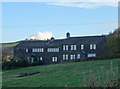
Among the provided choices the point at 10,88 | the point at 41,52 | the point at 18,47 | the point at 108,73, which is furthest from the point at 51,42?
the point at 108,73

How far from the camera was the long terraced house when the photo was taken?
5394 cm

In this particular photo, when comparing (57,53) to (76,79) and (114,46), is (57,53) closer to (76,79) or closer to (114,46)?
(114,46)

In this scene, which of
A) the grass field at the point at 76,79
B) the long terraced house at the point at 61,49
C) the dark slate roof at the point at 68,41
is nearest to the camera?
the grass field at the point at 76,79

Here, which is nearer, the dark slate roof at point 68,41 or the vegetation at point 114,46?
the vegetation at point 114,46

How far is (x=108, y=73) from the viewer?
9.05m

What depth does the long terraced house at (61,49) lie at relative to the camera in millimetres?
53938

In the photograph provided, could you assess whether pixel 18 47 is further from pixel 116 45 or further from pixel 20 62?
pixel 116 45

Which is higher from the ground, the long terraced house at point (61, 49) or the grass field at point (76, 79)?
the long terraced house at point (61, 49)

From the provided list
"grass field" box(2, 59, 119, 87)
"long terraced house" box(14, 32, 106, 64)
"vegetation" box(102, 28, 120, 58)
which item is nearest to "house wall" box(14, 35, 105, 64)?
"long terraced house" box(14, 32, 106, 64)

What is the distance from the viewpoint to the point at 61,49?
2207 inches

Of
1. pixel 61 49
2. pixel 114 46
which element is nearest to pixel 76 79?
pixel 114 46

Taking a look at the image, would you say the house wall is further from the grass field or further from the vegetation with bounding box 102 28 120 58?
the grass field

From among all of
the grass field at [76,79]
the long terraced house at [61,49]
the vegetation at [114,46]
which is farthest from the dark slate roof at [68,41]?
the grass field at [76,79]

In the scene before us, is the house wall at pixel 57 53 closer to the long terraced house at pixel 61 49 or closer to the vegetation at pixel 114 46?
the long terraced house at pixel 61 49
